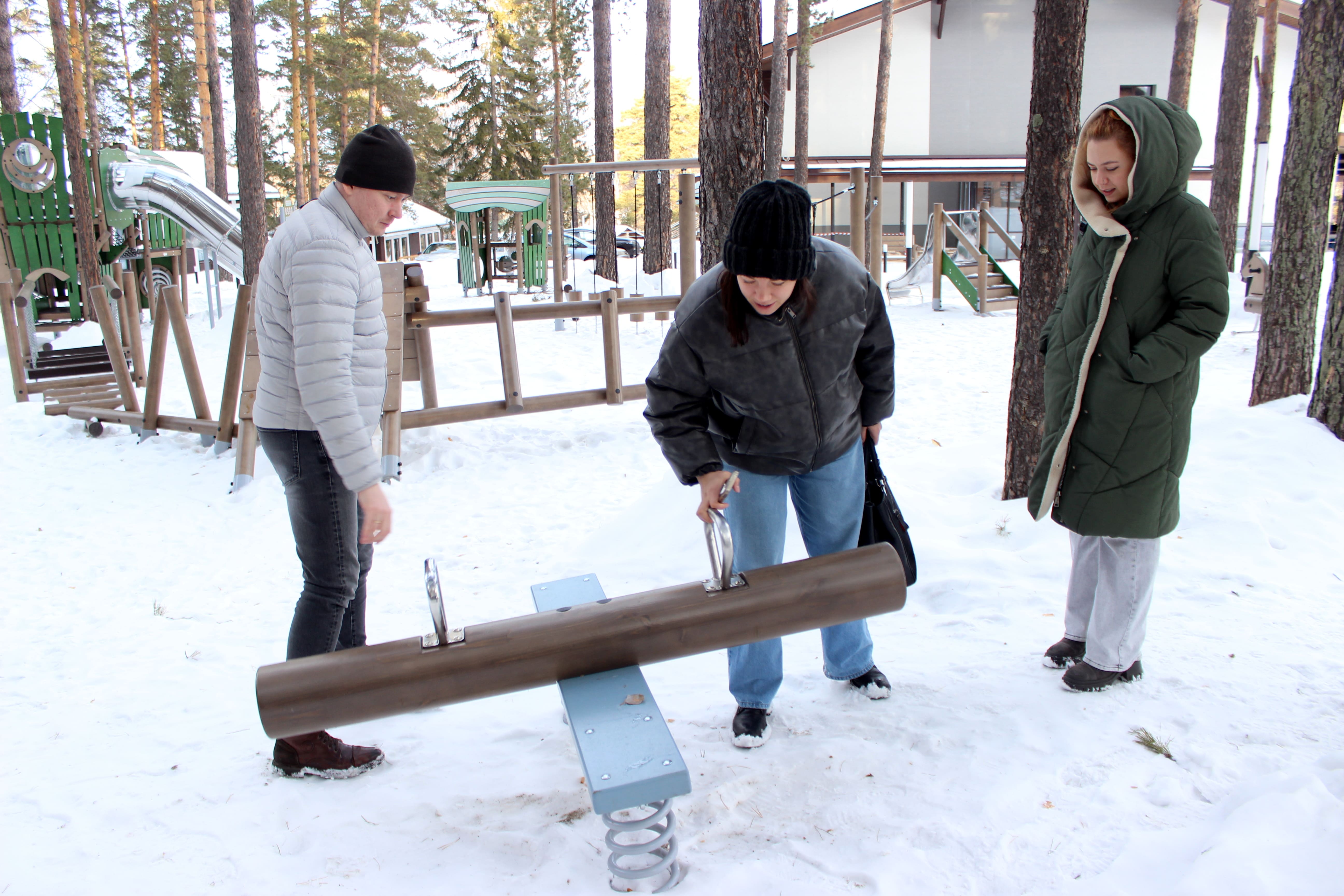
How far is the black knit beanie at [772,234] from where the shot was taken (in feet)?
7.43

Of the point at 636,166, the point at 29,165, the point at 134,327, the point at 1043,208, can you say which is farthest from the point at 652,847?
the point at 29,165

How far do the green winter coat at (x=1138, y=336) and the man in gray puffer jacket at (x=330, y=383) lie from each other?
80.5 inches

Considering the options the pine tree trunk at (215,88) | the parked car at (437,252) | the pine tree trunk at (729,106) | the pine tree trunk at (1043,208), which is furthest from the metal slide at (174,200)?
the parked car at (437,252)

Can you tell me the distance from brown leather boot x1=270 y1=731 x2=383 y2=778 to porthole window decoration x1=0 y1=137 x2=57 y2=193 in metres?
14.6

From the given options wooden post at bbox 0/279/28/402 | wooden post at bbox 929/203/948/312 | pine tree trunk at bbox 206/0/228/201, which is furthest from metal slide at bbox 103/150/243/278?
wooden post at bbox 929/203/948/312

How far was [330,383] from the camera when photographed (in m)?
2.41

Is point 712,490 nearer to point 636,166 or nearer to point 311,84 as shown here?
point 636,166

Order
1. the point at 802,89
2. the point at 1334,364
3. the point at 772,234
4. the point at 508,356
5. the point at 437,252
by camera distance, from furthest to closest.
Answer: the point at 437,252 → the point at 802,89 → the point at 508,356 → the point at 1334,364 → the point at 772,234

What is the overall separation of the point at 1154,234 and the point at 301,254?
7.84 feet

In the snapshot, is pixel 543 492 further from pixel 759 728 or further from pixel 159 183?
pixel 159 183

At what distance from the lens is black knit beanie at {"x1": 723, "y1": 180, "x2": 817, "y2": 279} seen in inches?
89.1

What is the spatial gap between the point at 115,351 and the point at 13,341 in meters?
1.63

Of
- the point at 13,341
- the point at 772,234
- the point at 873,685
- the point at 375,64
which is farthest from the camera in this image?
the point at 375,64

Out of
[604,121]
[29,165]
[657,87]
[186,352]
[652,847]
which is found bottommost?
[652,847]
